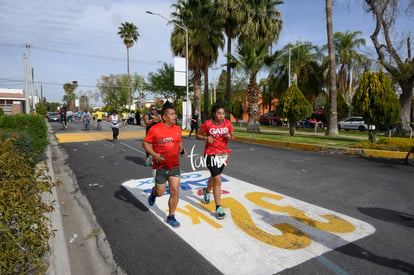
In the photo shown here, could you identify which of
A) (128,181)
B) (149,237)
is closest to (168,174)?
(149,237)

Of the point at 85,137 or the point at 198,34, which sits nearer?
the point at 85,137

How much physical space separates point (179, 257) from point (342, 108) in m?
27.6

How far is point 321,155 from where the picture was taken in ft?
32.3

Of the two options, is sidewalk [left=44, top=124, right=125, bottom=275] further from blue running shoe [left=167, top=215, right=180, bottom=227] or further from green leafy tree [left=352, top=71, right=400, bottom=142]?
green leafy tree [left=352, top=71, right=400, bottom=142]

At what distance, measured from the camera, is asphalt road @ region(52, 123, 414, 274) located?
2.97 metres

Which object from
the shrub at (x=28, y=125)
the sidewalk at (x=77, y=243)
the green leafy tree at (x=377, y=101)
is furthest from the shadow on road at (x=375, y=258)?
the green leafy tree at (x=377, y=101)

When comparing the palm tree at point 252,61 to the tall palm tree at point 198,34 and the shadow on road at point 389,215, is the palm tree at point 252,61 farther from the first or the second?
the shadow on road at point 389,215

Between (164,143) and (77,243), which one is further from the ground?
(164,143)

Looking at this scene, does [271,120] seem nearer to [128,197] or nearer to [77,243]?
[128,197]

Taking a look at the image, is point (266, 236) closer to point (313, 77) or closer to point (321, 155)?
point (321, 155)

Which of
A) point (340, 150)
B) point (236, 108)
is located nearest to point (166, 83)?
point (236, 108)

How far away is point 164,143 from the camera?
12.5 feet

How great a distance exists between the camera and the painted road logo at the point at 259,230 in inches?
120

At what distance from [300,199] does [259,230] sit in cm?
163
